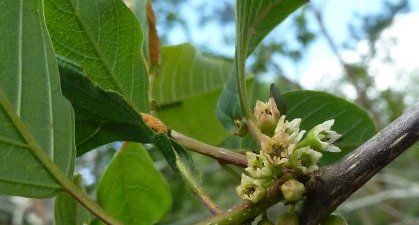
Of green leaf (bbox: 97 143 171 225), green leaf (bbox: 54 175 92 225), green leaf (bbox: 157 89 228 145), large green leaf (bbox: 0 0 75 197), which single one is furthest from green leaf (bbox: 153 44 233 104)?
large green leaf (bbox: 0 0 75 197)

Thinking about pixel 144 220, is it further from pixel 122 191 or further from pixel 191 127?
pixel 191 127

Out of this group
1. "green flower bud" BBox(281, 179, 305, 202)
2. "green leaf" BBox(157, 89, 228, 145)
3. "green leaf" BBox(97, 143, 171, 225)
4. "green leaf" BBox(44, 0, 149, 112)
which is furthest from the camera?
"green leaf" BBox(157, 89, 228, 145)

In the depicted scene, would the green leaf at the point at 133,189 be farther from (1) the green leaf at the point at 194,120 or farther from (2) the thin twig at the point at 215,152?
(2) the thin twig at the point at 215,152

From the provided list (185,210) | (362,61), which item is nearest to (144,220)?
(185,210)

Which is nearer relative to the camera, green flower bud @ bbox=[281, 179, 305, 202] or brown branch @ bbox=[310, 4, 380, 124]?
green flower bud @ bbox=[281, 179, 305, 202]

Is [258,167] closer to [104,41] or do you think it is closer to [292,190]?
[292,190]

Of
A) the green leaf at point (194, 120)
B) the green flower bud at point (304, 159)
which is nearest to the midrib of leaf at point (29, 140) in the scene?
the green flower bud at point (304, 159)

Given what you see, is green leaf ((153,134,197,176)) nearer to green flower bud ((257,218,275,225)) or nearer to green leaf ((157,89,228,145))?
green flower bud ((257,218,275,225))
